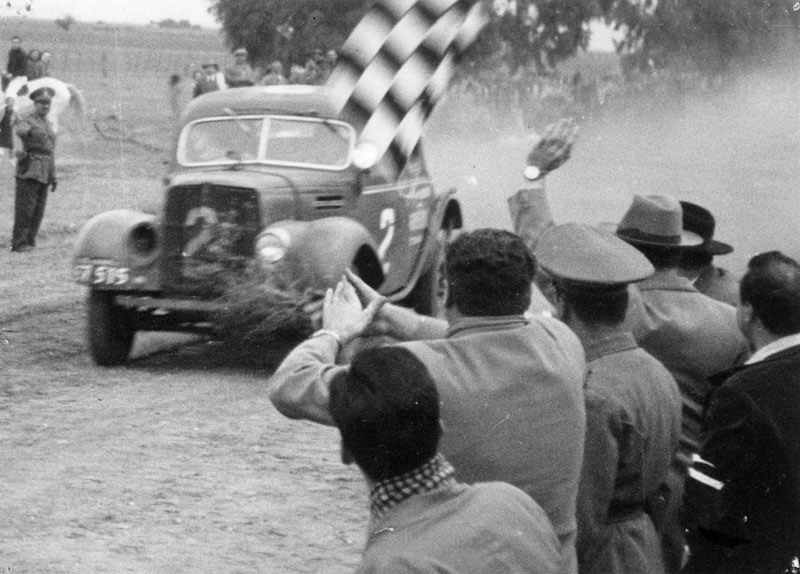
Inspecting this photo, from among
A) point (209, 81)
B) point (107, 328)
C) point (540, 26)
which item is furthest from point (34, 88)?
point (107, 328)

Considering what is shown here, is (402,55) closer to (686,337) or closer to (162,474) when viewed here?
(162,474)

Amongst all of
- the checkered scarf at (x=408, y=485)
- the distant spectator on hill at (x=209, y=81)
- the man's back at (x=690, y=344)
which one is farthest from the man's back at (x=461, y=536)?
the distant spectator on hill at (x=209, y=81)

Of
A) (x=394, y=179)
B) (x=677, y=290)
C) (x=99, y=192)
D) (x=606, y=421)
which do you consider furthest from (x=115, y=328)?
(x=99, y=192)

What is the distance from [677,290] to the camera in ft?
12.4

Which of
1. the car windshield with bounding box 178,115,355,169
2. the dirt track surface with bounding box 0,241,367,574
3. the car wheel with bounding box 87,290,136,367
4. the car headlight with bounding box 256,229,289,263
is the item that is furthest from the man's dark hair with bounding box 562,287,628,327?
the car windshield with bounding box 178,115,355,169

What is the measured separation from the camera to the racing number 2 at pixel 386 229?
9.65 metres

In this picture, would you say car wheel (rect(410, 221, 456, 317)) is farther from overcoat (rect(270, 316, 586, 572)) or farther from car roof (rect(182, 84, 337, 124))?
overcoat (rect(270, 316, 586, 572))

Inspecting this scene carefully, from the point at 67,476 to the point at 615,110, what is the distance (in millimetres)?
19669

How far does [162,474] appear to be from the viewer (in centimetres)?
630

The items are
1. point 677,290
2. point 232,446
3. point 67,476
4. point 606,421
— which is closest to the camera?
point 606,421

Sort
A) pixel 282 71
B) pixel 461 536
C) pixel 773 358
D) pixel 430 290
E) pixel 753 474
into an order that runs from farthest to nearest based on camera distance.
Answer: pixel 282 71 < pixel 430 290 < pixel 773 358 < pixel 753 474 < pixel 461 536

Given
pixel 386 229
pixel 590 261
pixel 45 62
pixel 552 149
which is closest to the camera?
pixel 590 261

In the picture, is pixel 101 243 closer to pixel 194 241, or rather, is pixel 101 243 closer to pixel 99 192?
pixel 194 241

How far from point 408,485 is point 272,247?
623cm
